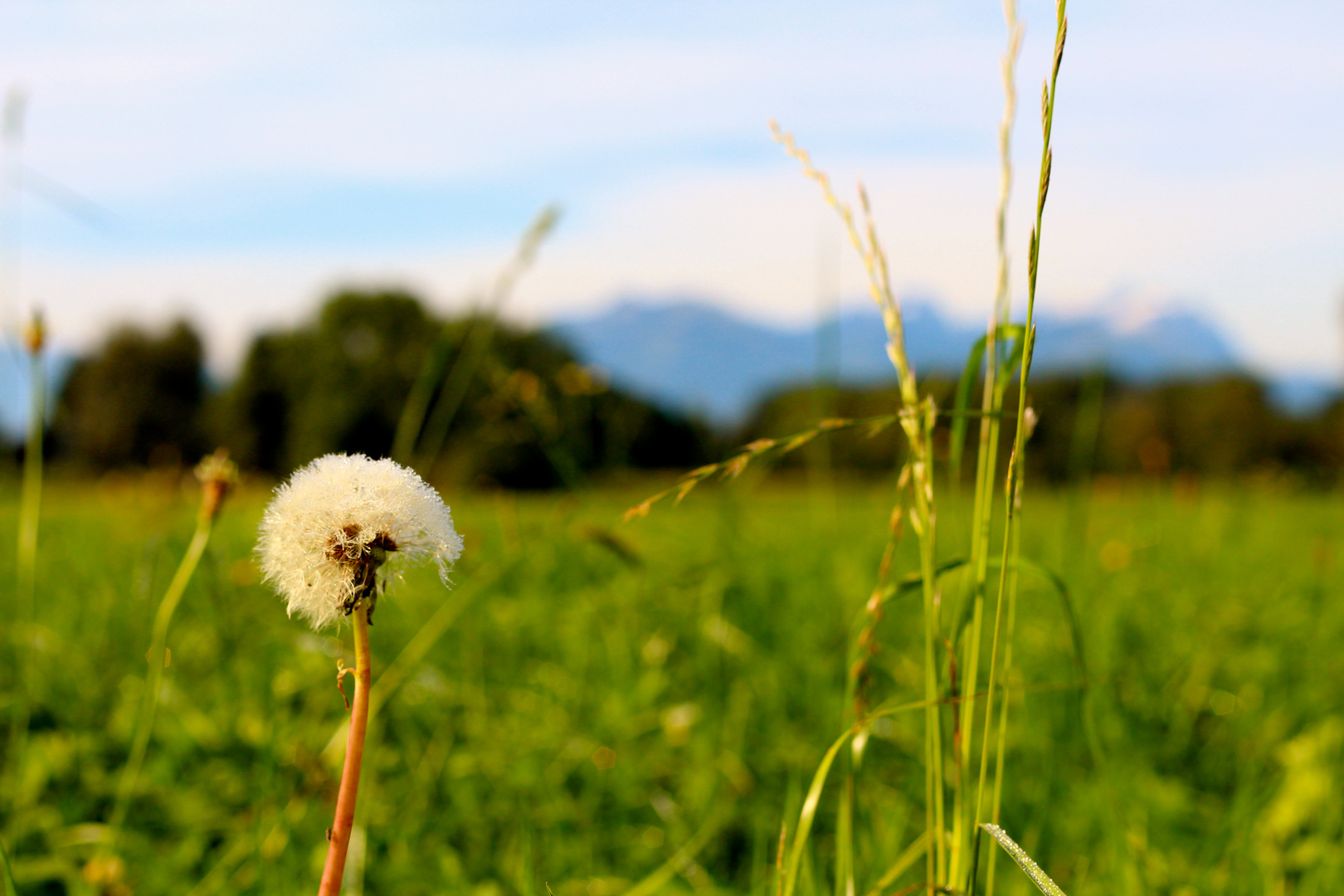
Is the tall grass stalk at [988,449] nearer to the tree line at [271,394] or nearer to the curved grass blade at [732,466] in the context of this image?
the curved grass blade at [732,466]

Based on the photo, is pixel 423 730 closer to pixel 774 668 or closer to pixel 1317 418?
pixel 774 668

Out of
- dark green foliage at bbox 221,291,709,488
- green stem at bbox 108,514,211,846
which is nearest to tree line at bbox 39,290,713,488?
dark green foliage at bbox 221,291,709,488

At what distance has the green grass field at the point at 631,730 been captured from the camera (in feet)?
5.83

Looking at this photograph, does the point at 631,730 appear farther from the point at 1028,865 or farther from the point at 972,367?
the point at 1028,865

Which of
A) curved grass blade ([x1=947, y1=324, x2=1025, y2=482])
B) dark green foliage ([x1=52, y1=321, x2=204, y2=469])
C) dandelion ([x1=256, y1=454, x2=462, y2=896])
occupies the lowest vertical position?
dark green foliage ([x1=52, y1=321, x2=204, y2=469])

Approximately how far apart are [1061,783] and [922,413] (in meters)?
1.51

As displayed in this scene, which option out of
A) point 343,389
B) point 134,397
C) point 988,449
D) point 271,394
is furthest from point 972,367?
point 134,397

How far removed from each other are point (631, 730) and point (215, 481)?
133 cm

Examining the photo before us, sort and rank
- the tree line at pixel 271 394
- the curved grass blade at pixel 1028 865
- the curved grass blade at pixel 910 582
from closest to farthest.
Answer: the curved grass blade at pixel 1028 865 < the curved grass blade at pixel 910 582 < the tree line at pixel 271 394

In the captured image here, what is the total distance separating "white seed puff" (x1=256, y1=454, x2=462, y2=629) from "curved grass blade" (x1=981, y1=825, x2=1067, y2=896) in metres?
0.49

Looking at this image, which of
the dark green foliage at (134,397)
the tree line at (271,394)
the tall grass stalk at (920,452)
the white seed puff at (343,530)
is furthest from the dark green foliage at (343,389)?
the white seed puff at (343,530)

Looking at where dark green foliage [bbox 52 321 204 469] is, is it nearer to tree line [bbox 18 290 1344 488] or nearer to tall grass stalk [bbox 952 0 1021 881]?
tree line [bbox 18 290 1344 488]

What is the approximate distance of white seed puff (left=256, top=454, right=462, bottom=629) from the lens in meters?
0.61

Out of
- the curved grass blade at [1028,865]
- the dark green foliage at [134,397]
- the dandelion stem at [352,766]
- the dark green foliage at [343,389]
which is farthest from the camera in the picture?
the dark green foliage at [134,397]
